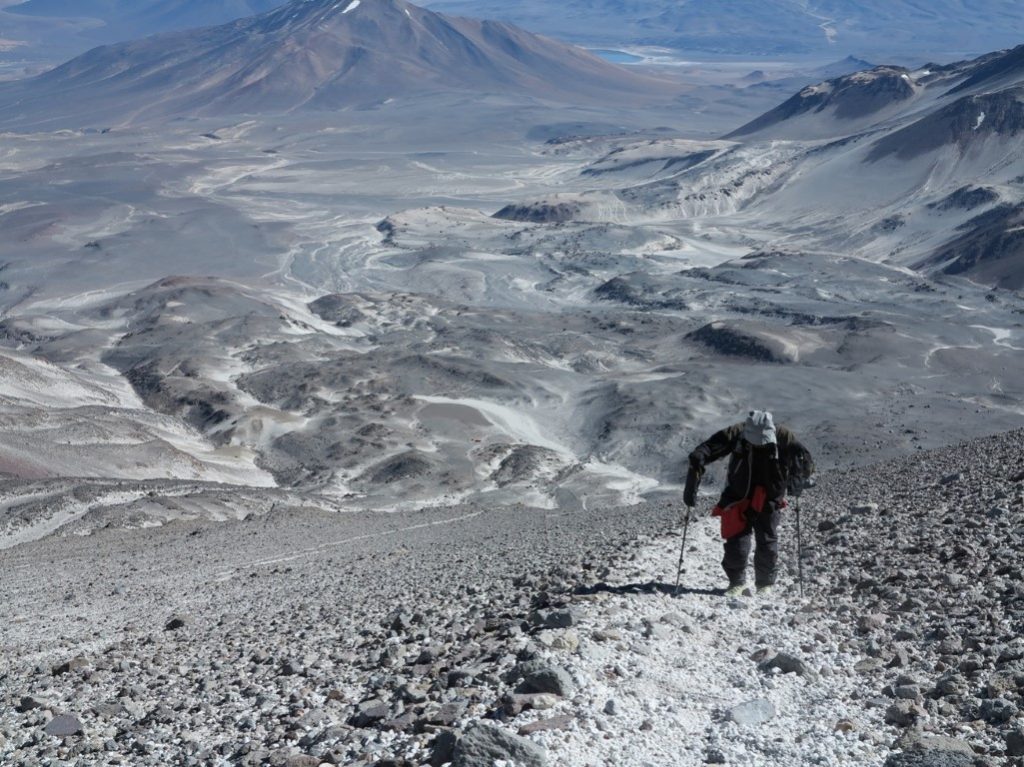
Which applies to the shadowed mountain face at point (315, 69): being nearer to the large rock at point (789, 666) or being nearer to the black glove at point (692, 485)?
the black glove at point (692, 485)

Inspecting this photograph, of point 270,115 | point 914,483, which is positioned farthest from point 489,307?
point 270,115

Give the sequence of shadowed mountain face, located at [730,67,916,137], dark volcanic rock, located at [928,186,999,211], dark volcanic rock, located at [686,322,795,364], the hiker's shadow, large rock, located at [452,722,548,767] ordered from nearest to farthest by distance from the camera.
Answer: large rock, located at [452,722,548,767] → the hiker's shadow → dark volcanic rock, located at [686,322,795,364] → dark volcanic rock, located at [928,186,999,211] → shadowed mountain face, located at [730,67,916,137]

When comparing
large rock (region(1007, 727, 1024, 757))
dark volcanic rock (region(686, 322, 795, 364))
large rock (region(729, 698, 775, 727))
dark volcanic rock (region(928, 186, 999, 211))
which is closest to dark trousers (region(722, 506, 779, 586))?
large rock (region(729, 698, 775, 727))

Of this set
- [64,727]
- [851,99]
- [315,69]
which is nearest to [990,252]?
[851,99]

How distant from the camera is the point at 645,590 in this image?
7.55 metres

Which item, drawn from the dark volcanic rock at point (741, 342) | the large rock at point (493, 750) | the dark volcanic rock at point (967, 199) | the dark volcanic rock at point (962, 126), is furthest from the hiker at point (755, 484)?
the dark volcanic rock at point (962, 126)

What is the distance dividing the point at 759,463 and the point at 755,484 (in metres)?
0.13

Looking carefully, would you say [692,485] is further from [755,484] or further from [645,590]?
[645,590]

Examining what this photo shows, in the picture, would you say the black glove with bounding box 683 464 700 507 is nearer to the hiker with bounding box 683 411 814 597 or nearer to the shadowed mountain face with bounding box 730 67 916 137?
the hiker with bounding box 683 411 814 597

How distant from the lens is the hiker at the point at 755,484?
7859mm

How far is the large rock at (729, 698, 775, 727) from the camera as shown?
5457 millimetres

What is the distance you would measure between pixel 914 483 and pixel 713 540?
309 cm

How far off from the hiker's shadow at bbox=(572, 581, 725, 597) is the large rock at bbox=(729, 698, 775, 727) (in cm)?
189

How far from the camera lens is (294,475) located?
32.5 m
